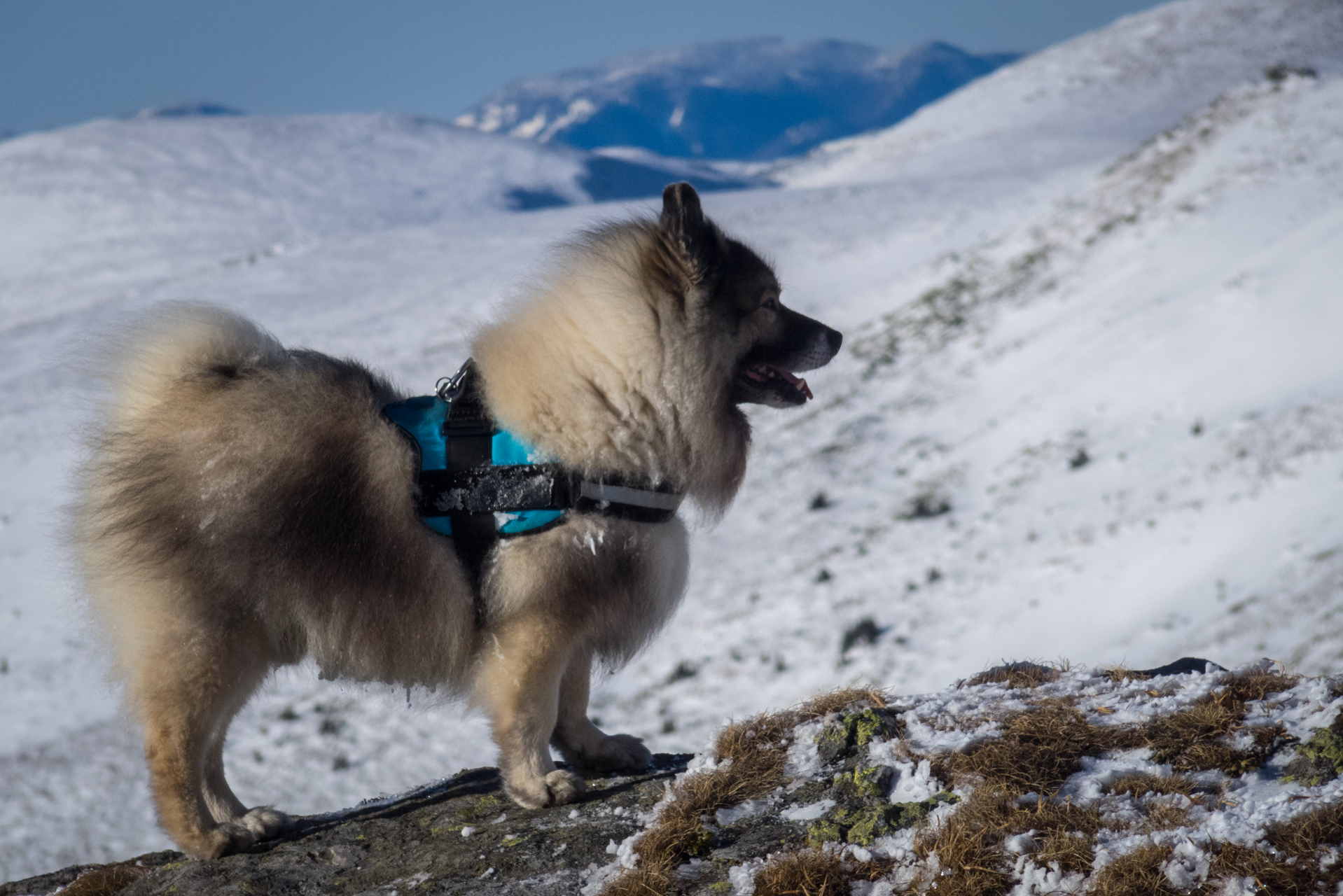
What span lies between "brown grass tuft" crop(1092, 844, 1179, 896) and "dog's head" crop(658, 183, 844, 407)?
2057 millimetres

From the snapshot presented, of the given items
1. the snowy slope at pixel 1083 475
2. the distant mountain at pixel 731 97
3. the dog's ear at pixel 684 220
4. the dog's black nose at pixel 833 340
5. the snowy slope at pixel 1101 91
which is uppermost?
the distant mountain at pixel 731 97

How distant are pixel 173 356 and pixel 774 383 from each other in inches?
97.1

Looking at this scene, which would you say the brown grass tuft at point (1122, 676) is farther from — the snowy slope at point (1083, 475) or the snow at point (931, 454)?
the snowy slope at point (1083, 475)

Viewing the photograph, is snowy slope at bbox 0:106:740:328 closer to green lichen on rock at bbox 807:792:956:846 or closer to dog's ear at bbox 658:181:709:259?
dog's ear at bbox 658:181:709:259

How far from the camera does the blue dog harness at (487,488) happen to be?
3.28m

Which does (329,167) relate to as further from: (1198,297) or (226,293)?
(1198,297)

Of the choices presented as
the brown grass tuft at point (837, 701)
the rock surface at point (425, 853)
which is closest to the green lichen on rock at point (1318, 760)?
the brown grass tuft at point (837, 701)

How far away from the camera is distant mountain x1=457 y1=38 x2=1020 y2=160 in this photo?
472 feet

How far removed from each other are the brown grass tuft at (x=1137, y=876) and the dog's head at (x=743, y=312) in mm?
2057

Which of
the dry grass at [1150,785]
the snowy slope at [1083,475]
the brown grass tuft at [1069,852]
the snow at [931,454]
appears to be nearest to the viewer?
the brown grass tuft at [1069,852]

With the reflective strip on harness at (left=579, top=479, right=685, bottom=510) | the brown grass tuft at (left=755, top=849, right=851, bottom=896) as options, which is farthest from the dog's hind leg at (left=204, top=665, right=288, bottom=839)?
the brown grass tuft at (left=755, top=849, right=851, bottom=896)

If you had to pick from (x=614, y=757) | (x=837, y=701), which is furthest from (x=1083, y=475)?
(x=614, y=757)

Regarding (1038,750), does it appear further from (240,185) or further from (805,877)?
(240,185)

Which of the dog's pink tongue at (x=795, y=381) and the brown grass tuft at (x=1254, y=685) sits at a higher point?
the dog's pink tongue at (x=795, y=381)
